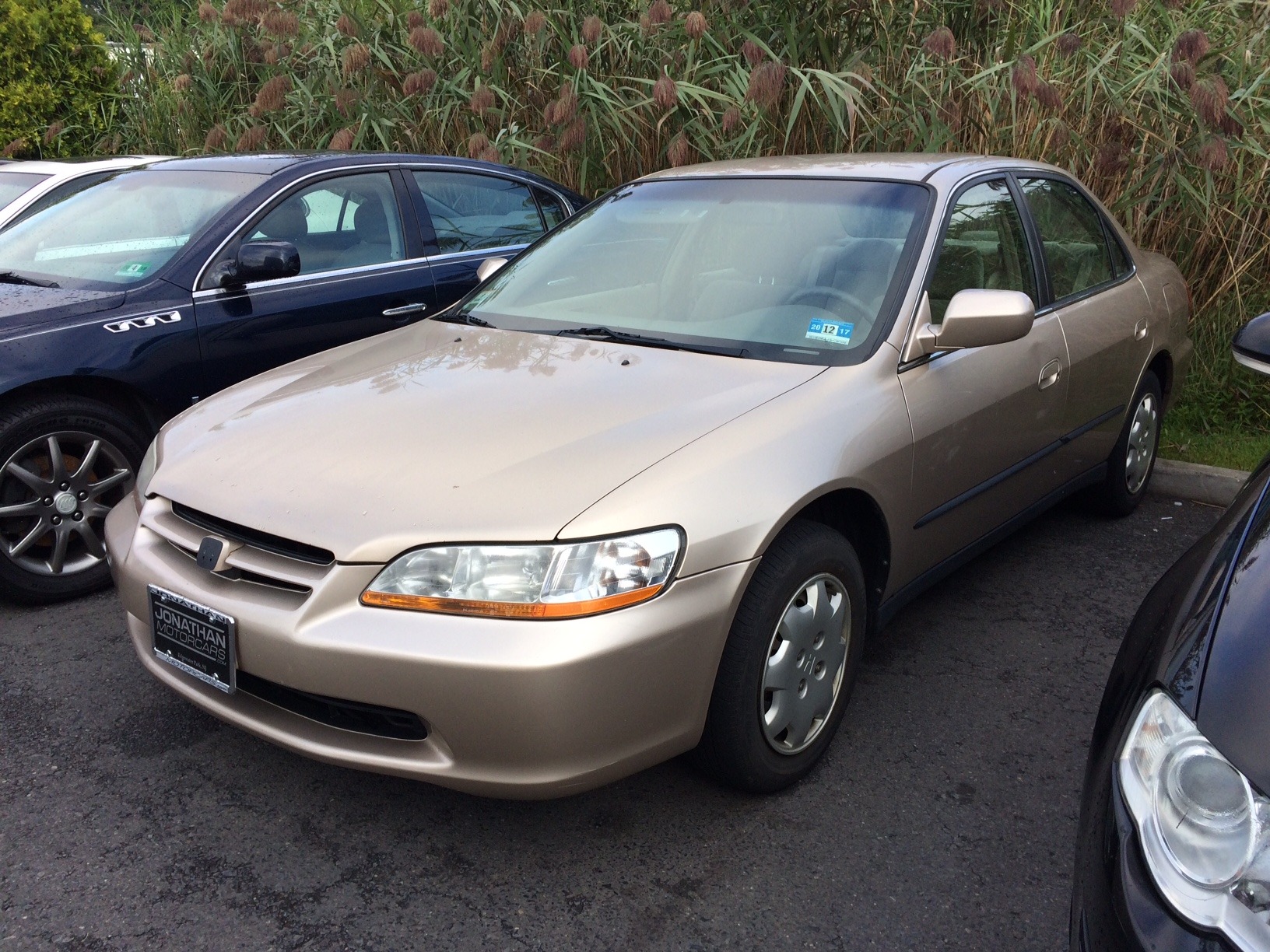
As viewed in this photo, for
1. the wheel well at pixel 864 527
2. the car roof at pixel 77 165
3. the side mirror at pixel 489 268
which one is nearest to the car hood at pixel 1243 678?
the wheel well at pixel 864 527

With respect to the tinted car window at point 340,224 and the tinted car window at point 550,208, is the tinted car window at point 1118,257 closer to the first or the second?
the tinted car window at point 550,208

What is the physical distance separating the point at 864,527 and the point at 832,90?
3.49 m

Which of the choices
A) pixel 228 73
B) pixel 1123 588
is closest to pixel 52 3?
pixel 228 73

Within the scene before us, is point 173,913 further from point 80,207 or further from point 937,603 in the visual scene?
point 80,207

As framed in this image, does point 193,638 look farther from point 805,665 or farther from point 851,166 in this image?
point 851,166

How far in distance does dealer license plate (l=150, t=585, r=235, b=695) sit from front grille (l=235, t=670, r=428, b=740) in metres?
0.05

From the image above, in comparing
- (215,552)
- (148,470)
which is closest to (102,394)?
(148,470)

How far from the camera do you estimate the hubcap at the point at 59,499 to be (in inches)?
140

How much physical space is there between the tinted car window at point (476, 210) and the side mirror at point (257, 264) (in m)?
0.87

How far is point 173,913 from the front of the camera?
2.23m

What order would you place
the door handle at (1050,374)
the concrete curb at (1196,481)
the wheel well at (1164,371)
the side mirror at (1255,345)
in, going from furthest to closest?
the concrete curb at (1196,481) → the wheel well at (1164,371) → the door handle at (1050,374) → the side mirror at (1255,345)

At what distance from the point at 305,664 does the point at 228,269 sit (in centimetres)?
236

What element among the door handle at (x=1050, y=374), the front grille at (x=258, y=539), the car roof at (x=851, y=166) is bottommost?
the door handle at (x=1050, y=374)

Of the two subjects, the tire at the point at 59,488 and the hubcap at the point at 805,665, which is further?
the tire at the point at 59,488
